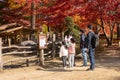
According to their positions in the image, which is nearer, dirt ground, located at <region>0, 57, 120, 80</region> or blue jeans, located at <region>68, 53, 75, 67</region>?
dirt ground, located at <region>0, 57, 120, 80</region>

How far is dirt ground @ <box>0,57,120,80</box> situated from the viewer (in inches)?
533

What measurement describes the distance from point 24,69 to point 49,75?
92.7 inches

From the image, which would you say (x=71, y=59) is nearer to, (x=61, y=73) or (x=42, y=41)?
(x=61, y=73)

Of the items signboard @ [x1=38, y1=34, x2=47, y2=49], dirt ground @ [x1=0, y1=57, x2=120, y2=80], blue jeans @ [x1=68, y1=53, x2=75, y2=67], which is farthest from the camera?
signboard @ [x1=38, y1=34, x2=47, y2=49]

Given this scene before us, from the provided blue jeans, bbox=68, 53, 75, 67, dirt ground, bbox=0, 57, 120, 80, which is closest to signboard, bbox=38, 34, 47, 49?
dirt ground, bbox=0, 57, 120, 80

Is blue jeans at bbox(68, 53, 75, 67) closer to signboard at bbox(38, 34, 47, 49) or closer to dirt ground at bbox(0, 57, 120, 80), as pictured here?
dirt ground at bbox(0, 57, 120, 80)

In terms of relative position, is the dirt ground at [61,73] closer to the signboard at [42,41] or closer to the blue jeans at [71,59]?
the blue jeans at [71,59]

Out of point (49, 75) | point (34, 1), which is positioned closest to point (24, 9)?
point (34, 1)

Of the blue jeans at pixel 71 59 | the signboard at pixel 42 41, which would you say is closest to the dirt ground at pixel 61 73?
the blue jeans at pixel 71 59

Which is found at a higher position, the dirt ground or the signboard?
the signboard

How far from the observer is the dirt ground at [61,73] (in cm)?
A: 1354

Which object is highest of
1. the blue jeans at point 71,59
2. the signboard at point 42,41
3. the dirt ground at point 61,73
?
the signboard at point 42,41

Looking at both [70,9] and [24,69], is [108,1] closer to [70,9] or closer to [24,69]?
[70,9]

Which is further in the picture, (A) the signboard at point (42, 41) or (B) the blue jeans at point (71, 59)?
(A) the signboard at point (42, 41)
